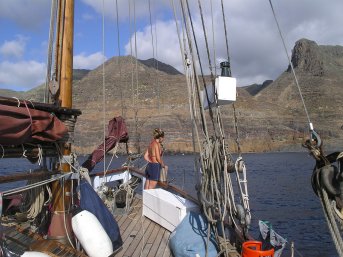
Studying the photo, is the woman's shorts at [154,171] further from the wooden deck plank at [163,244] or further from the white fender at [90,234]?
the white fender at [90,234]

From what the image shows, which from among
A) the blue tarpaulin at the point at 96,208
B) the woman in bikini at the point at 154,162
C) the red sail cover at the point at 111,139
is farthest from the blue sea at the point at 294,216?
the blue tarpaulin at the point at 96,208

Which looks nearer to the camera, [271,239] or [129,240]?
[271,239]

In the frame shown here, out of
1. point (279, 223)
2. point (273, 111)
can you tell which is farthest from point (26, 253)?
point (273, 111)

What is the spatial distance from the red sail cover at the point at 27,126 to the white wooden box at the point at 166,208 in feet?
7.32

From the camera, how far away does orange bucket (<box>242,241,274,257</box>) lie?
395 centimetres

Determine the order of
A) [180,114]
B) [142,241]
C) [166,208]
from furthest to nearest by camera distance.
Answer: [180,114], [166,208], [142,241]

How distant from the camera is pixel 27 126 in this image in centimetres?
390

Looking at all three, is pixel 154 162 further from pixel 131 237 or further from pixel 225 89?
pixel 225 89

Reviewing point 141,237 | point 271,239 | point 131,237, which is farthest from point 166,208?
point 271,239

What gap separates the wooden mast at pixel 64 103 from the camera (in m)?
4.74

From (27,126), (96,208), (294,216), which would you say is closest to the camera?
(27,126)

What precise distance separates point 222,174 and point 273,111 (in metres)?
146

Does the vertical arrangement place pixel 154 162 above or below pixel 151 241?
above

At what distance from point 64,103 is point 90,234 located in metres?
1.71
